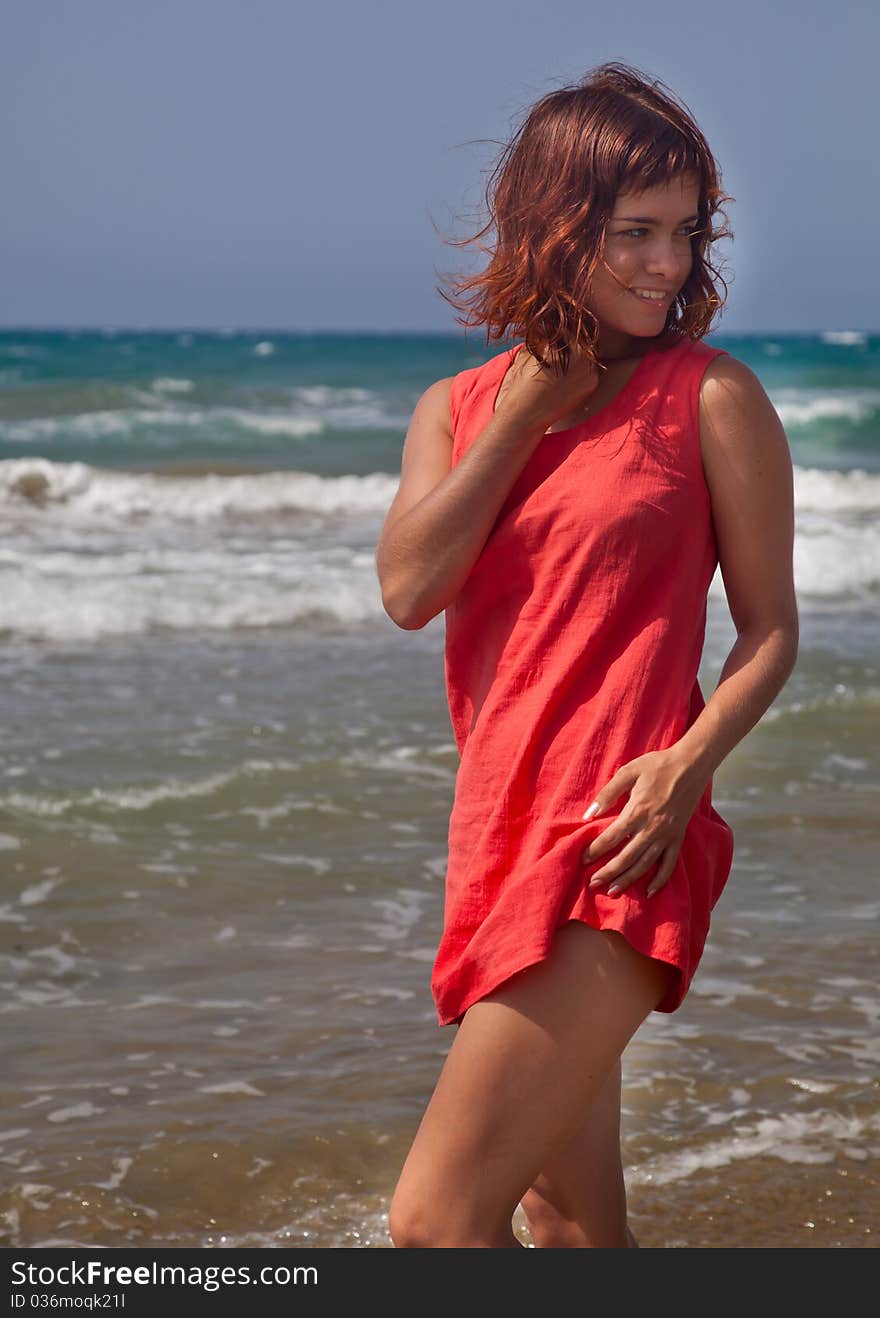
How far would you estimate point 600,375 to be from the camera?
2264 mm

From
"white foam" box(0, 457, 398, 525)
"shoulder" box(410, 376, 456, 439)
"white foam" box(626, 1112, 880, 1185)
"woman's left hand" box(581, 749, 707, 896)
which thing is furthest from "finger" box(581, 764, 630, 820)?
"white foam" box(0, 457, 398, 525)

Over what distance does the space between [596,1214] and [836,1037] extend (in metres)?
2.31

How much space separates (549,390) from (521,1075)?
0.91 m

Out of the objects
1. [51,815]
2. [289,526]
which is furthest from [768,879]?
[289,526]

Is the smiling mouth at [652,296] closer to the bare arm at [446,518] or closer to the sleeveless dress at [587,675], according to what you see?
the sleeveless dress at [587,675]

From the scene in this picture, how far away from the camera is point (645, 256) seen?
218 centimetres

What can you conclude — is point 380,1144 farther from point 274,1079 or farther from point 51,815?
point 51,815

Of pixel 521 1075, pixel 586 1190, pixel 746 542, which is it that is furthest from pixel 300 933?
pixel 746 542

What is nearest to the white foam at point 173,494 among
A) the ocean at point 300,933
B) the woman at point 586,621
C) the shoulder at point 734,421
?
the ocean at point 300,933

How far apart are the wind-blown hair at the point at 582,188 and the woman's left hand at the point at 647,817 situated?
558 mm

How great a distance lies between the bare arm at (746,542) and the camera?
7.06 feet
